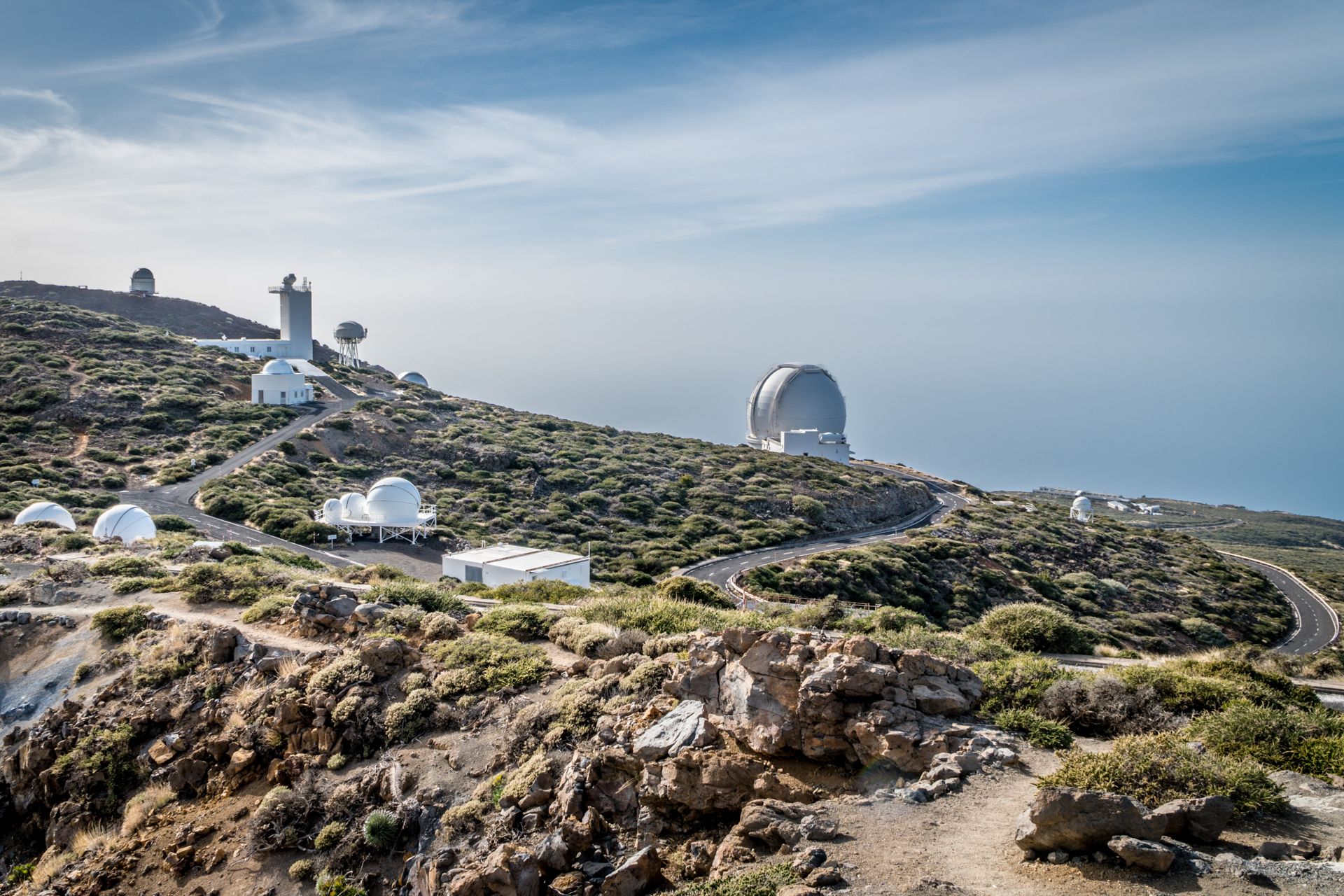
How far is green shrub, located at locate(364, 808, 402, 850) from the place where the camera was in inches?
393

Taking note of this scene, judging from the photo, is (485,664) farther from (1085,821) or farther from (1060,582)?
(1060,582)

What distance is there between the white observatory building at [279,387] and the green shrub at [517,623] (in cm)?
4870

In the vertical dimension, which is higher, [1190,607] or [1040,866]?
[1040,866]

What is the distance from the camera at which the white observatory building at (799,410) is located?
6378 cm

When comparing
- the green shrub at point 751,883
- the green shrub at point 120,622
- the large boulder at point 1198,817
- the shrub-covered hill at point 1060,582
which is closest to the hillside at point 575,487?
the shrub-covered hill at point 1060,582

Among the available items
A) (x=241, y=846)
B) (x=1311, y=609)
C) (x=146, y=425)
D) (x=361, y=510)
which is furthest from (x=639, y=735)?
(x=146, y=425)

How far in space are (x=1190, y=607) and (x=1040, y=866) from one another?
34665 millimetres

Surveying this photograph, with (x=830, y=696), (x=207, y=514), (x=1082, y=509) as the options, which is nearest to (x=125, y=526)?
(x=207, y=514)

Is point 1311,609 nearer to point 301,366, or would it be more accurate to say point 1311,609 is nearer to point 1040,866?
point 1040,866

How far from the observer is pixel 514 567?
26.6 m

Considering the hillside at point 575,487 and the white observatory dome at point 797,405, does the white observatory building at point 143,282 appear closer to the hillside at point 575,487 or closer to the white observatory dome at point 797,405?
the hillside at point 575,487

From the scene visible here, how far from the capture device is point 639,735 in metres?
9.98

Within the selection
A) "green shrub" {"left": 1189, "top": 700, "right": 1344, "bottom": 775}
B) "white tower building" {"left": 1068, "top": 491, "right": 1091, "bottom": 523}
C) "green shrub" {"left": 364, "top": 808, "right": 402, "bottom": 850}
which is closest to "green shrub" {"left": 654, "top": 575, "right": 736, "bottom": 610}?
"green shrub" {"left": 364, "top": 808, "right": 402, "bottom": 850}

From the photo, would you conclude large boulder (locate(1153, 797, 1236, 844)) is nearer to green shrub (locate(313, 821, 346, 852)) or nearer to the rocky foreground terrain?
the rocky foreground terrain
